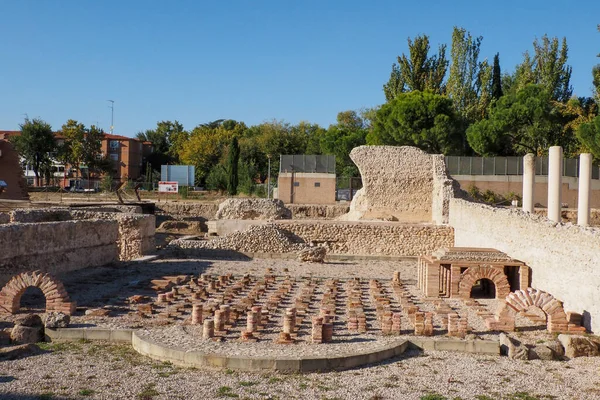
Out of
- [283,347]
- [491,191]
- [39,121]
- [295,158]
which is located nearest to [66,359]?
[283,347]

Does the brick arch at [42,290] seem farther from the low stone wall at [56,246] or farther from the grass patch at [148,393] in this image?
the grass patch at [148,393]

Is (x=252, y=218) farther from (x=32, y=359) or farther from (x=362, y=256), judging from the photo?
(x=32, y=359)

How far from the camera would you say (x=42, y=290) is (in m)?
11.5

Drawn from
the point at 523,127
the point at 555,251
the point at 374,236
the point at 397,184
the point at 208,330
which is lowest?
the point at 208,330

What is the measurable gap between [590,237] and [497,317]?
2.05 metres

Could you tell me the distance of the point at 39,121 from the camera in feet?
191

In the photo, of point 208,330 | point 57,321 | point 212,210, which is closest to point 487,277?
point 208,330

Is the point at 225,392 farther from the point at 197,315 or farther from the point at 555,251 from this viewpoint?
the point at 555,251

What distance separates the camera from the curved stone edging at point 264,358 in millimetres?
8408

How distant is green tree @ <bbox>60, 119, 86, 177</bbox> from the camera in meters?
56.4

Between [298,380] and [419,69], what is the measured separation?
46.8 metres

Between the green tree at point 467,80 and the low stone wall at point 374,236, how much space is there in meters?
26.7

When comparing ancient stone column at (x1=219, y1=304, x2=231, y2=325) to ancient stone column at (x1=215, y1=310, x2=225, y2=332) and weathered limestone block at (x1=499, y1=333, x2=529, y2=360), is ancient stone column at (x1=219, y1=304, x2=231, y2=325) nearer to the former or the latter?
ancient stone column at (x1=215, y1=310, x2=225, y2=332)

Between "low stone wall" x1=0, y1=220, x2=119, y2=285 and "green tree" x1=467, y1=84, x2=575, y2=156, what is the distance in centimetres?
2734
